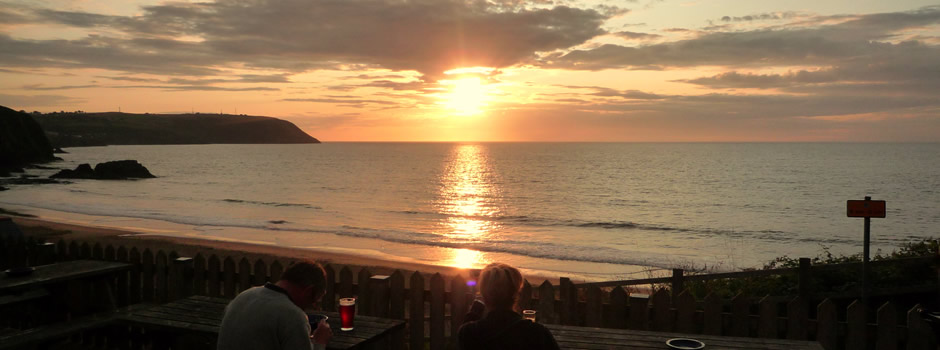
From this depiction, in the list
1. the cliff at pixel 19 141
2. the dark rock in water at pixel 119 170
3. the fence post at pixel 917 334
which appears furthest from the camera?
the cliff at pixel 19 141

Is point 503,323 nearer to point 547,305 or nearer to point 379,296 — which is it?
point 547,305

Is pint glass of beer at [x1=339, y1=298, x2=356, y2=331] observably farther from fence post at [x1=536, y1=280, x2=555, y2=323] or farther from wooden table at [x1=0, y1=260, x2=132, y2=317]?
wooden table at [x1=0, y1=260, x2=132, y2=317]

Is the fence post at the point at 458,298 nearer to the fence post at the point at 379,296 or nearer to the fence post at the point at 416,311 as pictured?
the fence post at the point at 416,311

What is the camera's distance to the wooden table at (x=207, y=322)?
5.00 m

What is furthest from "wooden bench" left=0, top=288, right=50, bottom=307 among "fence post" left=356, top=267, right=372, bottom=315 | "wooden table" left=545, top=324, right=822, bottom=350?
"wooden table" left=545, top=324, right=822, bottom=350

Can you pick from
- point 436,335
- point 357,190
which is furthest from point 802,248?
point 357,190

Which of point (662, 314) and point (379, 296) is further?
point (379, 296)

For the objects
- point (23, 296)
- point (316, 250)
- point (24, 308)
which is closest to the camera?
point (23, 296)

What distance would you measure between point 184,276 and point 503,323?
6121 millimetres

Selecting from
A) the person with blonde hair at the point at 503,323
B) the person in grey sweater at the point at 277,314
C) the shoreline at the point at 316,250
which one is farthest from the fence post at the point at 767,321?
the shoreline at the point at 316,250

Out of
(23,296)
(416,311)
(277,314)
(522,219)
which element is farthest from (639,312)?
(522,219)

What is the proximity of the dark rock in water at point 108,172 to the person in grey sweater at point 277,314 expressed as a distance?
231 feet

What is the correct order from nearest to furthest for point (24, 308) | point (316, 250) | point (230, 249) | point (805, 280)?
point (24, 308) → point (805, 280) → point (230, 249) → point (316, 250)

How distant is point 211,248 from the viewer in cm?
2127
